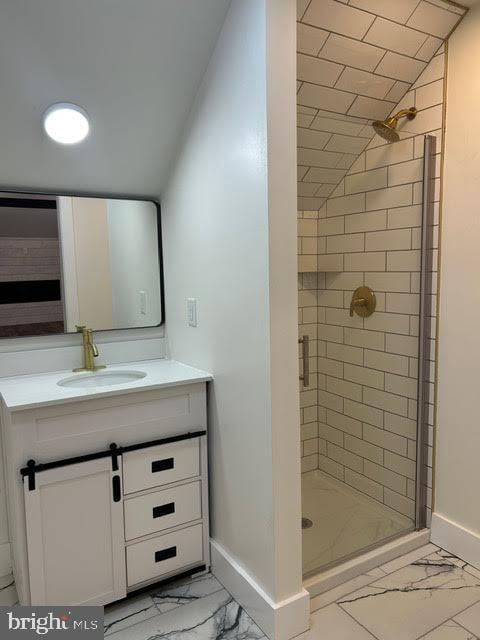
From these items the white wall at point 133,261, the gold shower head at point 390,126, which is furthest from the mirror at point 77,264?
the gold shower head at point 390,126

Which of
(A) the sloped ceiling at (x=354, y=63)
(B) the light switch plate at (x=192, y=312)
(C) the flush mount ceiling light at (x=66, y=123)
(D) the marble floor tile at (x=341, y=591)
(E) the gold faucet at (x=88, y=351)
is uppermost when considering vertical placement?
(A) the sloped ceiling at (x=354, y=63)

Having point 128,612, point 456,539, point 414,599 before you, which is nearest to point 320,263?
point 456,539

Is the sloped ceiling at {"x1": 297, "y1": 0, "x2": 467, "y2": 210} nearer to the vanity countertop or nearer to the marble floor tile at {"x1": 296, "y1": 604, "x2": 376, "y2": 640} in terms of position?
the vanity countertop

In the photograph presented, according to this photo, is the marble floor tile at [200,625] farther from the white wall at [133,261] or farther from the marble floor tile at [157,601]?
the white wall at [133,261]

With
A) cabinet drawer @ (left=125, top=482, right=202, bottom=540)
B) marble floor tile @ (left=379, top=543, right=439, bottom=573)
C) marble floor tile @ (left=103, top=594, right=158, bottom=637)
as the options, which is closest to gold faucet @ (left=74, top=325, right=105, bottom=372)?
cabinet drawer @ (left=125, top=482, right=202, bottom=540)

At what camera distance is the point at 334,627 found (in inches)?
66.7

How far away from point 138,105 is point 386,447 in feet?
6.47

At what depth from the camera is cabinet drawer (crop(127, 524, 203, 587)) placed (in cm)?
184

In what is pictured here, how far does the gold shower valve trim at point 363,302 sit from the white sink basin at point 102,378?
1145mm

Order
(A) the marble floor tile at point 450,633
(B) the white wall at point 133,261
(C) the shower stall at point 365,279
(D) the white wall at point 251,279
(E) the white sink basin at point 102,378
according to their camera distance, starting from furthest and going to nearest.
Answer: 1. (B) the white wall at point 133,261
2. (E) the white sink basin at point 102,378
3. (C) the shower stall at point 365,279
4. (A) the marble floor tile at point 450,633
5. (D) the white wall at point 251,279

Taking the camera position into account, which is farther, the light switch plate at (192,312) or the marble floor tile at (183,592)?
the light switch plate at (192,312)

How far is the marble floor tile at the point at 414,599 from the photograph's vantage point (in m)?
1.70

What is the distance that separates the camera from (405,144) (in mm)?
2146

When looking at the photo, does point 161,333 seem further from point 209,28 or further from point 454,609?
point 454,609
